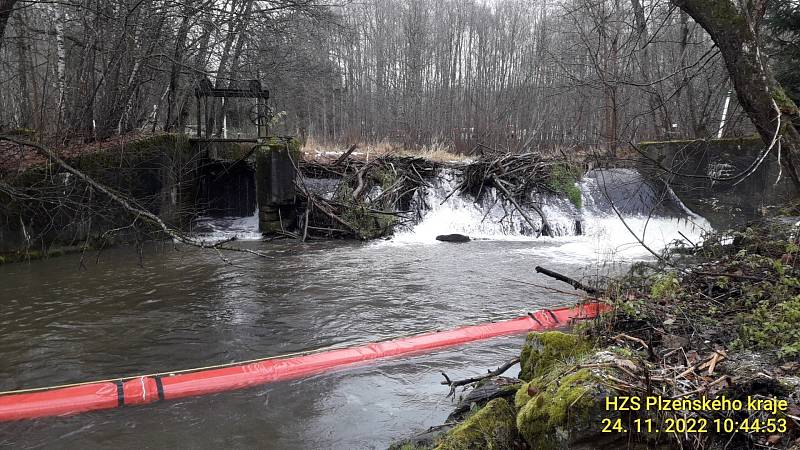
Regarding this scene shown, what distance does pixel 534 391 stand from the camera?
275 centimetres

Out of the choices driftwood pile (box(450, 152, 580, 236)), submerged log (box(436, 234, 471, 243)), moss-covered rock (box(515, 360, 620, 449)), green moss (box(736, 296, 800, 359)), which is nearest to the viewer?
moss-covered rock (box(515, 360, 620, 449))

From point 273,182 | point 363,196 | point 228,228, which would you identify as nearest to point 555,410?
point 273,182

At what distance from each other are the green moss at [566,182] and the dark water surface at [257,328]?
13.0ft

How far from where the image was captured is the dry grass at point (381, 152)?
16406mm

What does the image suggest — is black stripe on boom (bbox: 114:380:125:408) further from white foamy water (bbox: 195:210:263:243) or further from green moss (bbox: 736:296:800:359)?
white foamy water (bbox: 195:210:263:243)

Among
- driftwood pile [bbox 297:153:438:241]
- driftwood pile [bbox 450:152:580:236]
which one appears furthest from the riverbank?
driftwood pile [bbox 450:152:580:236]

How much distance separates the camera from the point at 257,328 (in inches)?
244

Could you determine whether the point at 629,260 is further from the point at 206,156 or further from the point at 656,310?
the point at 206,156

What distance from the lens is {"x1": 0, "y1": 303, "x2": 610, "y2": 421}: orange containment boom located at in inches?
159

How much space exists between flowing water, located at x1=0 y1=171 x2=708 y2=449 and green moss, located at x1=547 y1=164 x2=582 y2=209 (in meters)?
1.98

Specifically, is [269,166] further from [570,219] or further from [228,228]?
[570,219]

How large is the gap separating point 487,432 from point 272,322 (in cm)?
410

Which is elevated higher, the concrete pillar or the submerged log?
the concrete pillar
